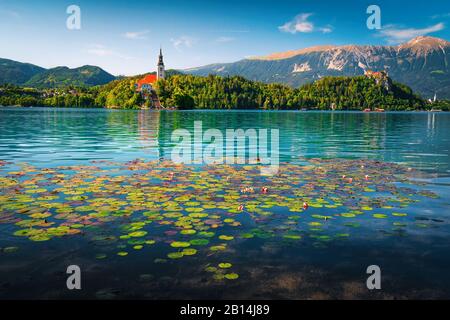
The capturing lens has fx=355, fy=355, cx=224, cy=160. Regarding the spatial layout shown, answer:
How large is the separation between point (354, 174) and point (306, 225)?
37.4 feet

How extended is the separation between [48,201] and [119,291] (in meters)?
8.70

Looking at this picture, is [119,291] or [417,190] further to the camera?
[417,190]

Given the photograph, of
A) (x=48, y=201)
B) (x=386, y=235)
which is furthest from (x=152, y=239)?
(x=386, y=235)

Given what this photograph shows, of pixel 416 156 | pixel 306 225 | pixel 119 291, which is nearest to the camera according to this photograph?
pixel 119 291

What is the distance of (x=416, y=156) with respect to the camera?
3356 cm

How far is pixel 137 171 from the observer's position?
23.1 metres

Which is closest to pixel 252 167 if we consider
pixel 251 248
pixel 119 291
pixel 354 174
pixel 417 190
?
pixel 354 174

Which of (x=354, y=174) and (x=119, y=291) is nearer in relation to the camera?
(x=119, y=291)
